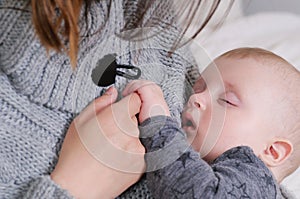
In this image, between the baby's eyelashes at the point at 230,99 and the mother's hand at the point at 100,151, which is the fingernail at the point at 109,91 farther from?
the baby's eyelashes at the point at 230,99

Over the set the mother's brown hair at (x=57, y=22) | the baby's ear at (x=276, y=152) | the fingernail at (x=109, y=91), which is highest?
the mother's brown hair at (x=57, y=22)

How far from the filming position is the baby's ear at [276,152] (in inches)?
36.3

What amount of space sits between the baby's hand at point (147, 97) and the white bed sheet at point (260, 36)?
490mm

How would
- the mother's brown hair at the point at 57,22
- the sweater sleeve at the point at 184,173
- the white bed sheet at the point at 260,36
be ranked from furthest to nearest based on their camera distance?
the white bed sheet at the point at 260,36 → the sweater sleeve at the point at 184,173 → the mother's brown hair at the point at 57,22

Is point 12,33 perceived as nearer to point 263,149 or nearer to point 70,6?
point 70,6

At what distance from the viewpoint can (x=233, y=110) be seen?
0.92m

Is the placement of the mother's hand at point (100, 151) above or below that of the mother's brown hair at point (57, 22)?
below

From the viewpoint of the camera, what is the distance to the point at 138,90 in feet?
2.67

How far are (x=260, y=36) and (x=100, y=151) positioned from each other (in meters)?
0.70

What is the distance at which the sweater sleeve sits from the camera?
79cm

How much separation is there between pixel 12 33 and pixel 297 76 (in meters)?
0.43

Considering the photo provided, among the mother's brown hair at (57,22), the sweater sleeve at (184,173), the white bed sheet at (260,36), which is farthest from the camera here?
the white bed sheet at (260,36)

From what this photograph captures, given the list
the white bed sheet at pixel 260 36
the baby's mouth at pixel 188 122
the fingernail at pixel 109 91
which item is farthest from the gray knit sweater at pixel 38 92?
the white bed sheet at pixel 260 36

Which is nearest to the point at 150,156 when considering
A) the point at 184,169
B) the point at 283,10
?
the point at 184,169
